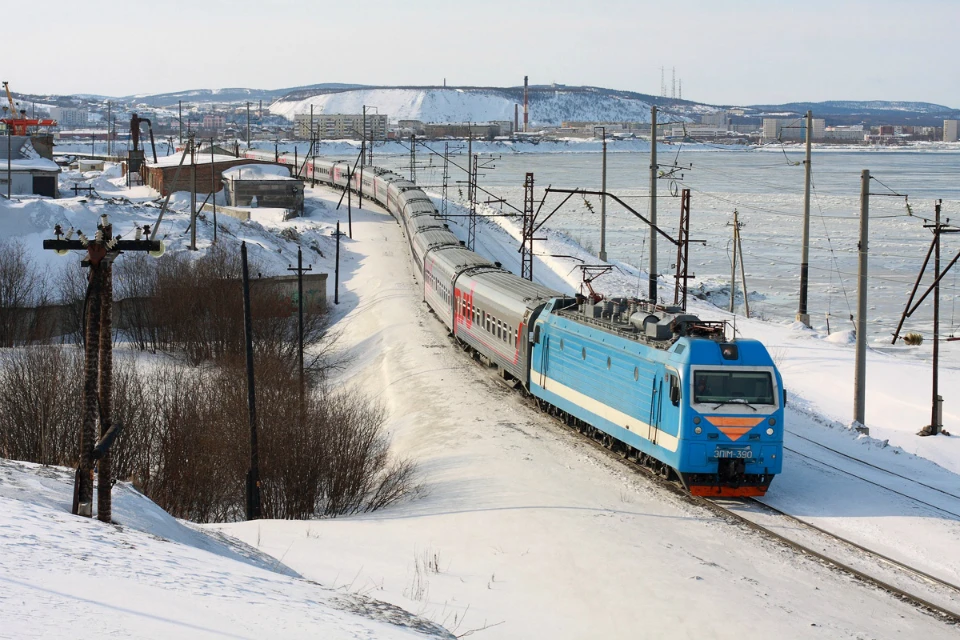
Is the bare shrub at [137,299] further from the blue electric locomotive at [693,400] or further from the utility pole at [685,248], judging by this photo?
the blue electric locomotive at [693,400]

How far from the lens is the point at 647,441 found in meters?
21.1

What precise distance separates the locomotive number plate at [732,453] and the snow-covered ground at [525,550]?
110 cm

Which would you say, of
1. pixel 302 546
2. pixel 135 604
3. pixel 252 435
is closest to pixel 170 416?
pixel 252 435

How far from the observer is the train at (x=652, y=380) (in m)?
19.5

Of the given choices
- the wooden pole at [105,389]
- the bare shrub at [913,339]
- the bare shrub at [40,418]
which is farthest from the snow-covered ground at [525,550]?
the bare shrub at [913,339]

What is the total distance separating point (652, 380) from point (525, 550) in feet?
15.9

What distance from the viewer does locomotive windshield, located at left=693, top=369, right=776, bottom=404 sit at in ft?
63.8

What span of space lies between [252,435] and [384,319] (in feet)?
81.0

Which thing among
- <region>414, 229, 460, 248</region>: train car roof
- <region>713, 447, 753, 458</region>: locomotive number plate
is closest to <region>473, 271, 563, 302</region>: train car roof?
<region>713, 447, 753, 458</region>: locomotive number plate

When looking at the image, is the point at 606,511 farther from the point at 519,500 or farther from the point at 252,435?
the point at 252,435

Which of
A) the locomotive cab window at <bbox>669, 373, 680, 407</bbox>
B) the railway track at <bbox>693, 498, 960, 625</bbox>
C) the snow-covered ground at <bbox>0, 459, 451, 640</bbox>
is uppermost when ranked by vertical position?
the locomotive cab window at <bbox>669, 373, 680, 407</bbox>

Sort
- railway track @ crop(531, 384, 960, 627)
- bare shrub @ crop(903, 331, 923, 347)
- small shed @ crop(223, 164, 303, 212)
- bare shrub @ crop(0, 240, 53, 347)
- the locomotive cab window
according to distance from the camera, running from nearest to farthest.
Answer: railway track @ crop(531, 384, 960, 627) → the locomotive cab window → bare shrub @ crop(0, 240, 53, 347) → bare shrub @ crop(903, 331, 923, 347) → small shed @ crop(223, 164, 303, 212)

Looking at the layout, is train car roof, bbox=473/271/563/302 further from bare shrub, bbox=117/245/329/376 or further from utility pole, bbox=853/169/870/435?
bare shrub, bbox=117/245/329/376

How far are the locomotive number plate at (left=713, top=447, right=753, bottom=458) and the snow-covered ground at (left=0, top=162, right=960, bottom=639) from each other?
3.61 feet
